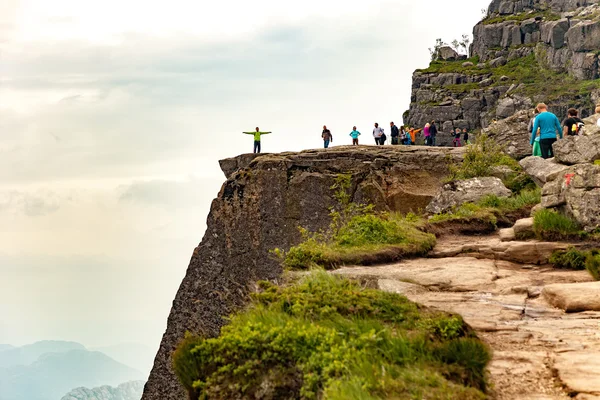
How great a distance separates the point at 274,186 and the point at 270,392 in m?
20.2

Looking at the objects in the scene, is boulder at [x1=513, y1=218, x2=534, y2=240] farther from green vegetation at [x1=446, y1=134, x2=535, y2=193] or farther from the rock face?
green vegetation at [x1=446, y1=134, x2=535, y2=193]

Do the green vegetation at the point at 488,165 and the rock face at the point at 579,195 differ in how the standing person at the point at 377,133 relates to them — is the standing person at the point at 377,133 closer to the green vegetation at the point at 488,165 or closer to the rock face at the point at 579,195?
the green vegetation at the point at 488,165

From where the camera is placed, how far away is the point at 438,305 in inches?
351

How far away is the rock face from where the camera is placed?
12.2 metres

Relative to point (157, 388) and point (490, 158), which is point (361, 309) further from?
point (157, 388)

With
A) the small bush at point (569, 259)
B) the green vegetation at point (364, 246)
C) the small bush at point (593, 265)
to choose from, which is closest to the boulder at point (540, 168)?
the green vegetation at point (364, 246)

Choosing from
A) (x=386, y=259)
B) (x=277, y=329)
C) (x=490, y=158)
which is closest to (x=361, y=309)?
(x=277, y=329)

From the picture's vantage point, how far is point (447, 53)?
280 feet

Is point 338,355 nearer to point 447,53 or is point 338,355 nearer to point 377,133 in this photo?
Result: point 377,133

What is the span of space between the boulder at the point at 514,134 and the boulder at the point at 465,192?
436 centimetres

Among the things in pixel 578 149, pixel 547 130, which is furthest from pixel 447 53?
pixel 578 149

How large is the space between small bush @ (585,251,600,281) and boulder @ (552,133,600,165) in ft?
18.9

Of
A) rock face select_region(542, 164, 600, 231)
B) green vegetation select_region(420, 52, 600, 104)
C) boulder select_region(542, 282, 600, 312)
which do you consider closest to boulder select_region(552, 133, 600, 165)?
rock face select_region(542, 164, 600, 231)

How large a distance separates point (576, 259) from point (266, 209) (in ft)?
52.3
